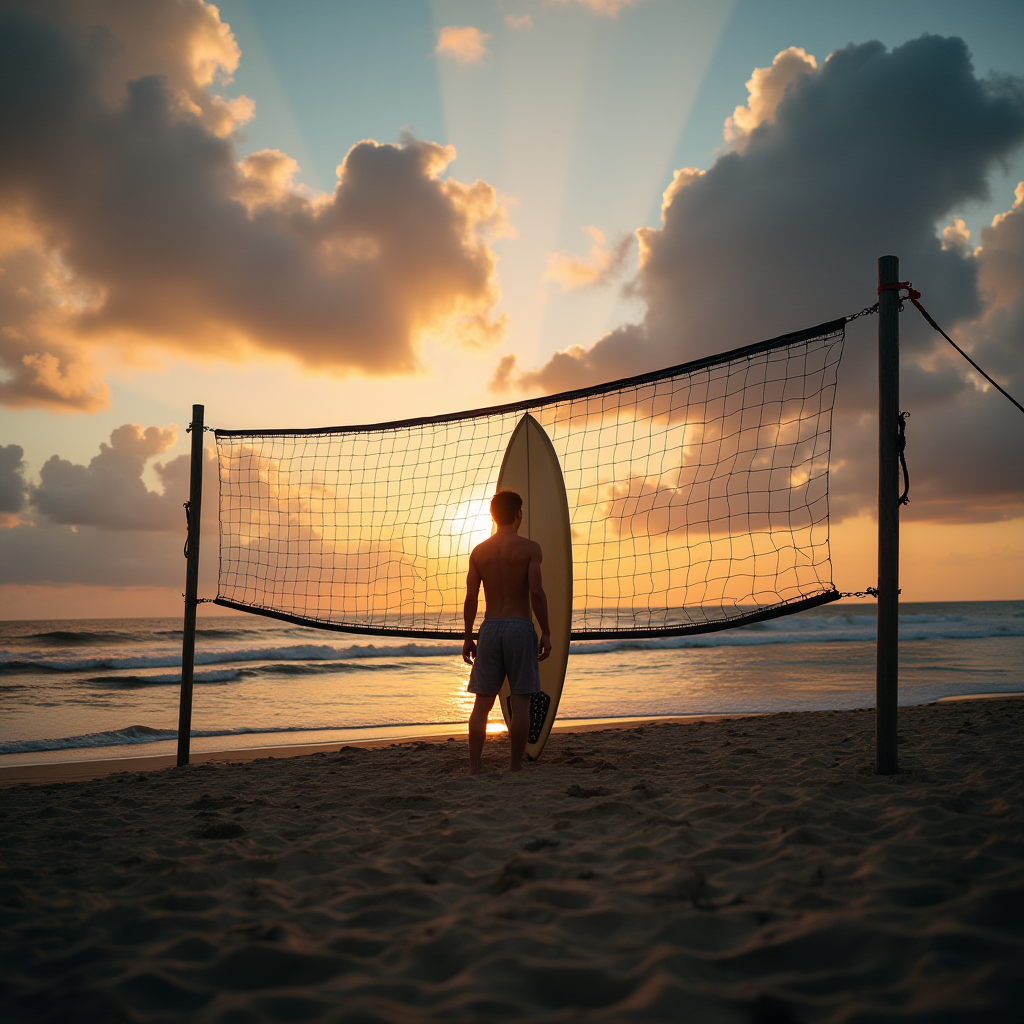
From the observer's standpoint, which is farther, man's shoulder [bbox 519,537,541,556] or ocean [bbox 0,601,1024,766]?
ocean [bbox 0,601,1024,766]

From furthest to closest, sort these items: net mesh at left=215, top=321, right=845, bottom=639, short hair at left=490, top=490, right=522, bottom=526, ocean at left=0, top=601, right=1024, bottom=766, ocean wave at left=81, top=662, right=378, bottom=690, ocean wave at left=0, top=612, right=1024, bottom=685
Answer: ocean wave at left=0, top=612, right=1024, bottom=685 → ocean wave at left=81, top=662, right=378, bottom=690 → ocean at left=0, top=601, right=1024, bottom=766 → net mesh at left=215, top=321, right=845, bottom=639 → short hair at left=490, top=490, right=522, bottom=526

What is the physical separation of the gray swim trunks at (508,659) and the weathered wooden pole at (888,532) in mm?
1848

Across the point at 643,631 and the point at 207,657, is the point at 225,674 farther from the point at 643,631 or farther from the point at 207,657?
the point at 643,631

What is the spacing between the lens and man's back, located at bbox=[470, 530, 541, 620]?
4.00 metres

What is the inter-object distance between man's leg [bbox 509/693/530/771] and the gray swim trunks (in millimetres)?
64

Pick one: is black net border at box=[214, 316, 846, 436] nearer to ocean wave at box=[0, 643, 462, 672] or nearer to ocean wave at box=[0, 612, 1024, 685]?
ocean wave at box=[0, 612, 1024, 685]

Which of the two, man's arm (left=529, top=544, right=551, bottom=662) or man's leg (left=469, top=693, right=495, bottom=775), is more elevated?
man's arm (left=529, top=544, right=551, bottom=662)

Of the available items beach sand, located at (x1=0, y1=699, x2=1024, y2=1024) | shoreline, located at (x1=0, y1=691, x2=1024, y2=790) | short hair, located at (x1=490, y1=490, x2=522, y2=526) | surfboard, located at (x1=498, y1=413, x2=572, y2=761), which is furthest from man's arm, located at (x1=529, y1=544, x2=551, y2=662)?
shoreline, located at (x1=0, y1=691, x2=1024, y2=790)

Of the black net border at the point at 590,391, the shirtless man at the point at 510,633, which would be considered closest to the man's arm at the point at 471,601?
the shirtless man at the point at 510,633

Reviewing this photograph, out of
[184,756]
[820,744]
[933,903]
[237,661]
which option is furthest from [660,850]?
[237,661]

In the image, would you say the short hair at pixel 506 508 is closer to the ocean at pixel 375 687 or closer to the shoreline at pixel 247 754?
the shoreline at pixel 247 754

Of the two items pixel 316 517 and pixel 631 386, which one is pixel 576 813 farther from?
pixel 316 517

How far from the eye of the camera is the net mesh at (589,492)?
4.76 metres

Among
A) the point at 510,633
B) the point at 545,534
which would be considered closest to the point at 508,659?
the point at 510,633
